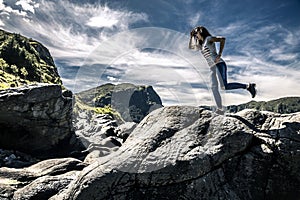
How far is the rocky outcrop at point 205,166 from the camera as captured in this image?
9.45 m

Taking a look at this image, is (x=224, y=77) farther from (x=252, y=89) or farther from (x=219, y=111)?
(x=219, y=111)

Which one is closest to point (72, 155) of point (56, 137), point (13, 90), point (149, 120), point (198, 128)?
point (56, 137)

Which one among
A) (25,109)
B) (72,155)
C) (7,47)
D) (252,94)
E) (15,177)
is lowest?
(72,155)

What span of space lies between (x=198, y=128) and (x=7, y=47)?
171768 millimetres

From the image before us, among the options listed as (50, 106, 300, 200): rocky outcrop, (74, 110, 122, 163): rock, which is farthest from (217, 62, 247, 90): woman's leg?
(74, 110, 122, 163): rock

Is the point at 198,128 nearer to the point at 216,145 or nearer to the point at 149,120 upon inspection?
the point at 216,145

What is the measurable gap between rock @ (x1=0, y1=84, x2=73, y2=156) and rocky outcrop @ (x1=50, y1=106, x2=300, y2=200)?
26.4m

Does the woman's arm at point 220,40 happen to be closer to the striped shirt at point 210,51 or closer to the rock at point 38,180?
the striped shirt at point 210,51

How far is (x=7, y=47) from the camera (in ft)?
502

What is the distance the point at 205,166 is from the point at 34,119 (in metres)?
31.3

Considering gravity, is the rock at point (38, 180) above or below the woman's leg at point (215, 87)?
below

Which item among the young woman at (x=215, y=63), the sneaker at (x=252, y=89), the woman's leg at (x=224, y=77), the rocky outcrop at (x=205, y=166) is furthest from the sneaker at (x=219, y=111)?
the sneaker at (x=252, y=89)

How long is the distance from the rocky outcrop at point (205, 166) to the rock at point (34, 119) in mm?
26370

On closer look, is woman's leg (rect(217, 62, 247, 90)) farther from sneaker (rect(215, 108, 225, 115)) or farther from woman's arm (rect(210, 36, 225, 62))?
sneaker (rect(215, 108, 225, 115))
